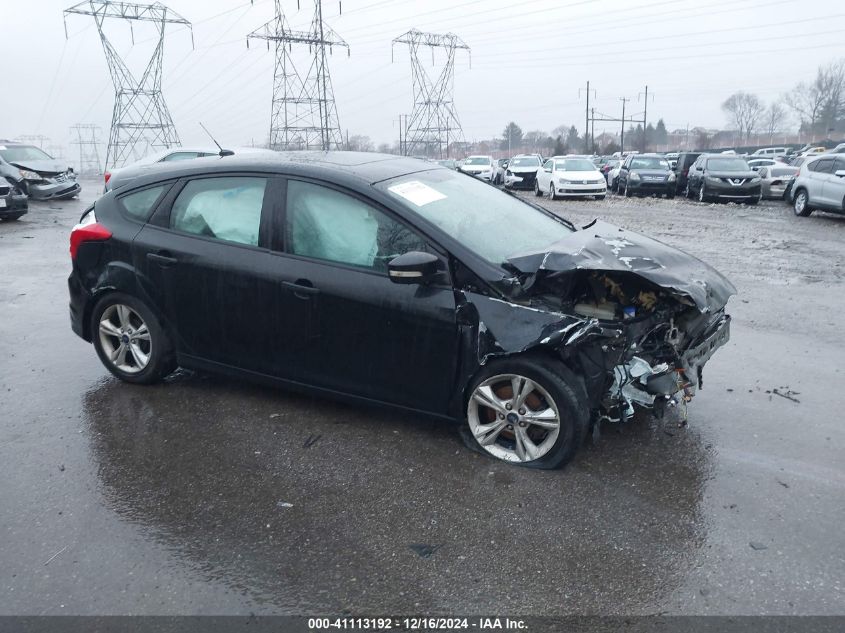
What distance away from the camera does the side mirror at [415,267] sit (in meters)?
3.79

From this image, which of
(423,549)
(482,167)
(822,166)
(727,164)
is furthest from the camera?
(482,167)

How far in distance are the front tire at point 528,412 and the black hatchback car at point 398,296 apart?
10 mm

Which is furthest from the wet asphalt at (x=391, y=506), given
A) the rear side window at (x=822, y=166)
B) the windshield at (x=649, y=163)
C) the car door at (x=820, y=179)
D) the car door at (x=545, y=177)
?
the windshield at (x=649, y=163)

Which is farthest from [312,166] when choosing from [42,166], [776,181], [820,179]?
[776,181]

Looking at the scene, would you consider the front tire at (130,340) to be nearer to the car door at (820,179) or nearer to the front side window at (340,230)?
the front side window at (340,230)

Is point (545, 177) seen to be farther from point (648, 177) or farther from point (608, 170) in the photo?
point (608, 170)

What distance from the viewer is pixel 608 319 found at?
3.79 m

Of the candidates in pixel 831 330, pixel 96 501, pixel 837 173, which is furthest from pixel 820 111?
pixel 96 501

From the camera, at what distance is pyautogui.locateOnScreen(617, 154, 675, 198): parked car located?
82.0ft

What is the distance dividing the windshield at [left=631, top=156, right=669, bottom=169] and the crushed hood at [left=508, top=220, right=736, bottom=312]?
74.8 feet

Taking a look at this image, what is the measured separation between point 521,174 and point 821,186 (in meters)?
14.7

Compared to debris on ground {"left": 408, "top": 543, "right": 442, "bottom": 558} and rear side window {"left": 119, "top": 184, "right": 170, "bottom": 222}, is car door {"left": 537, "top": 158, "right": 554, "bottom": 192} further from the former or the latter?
debris on ground {"left": 408, "top": 543, "right": 442, "bottom": 558}

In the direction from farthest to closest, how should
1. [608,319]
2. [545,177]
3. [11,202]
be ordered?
[545,177], [11,202], [608,319]

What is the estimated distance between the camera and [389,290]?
3994 millimetres
